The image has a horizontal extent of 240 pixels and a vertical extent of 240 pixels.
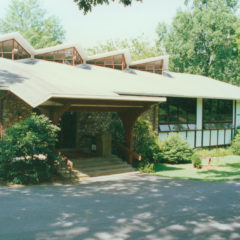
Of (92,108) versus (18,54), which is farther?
(18,54)

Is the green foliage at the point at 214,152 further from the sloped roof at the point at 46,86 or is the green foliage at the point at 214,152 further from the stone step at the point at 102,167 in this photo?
the sloped roof at the point at 46,86

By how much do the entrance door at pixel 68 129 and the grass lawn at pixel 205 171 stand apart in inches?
190

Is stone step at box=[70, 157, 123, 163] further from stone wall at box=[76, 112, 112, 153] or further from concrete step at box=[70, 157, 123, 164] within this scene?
stone wall at box=[76, 112, 112, 153]

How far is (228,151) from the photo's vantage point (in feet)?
68.1

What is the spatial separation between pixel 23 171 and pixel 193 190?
5.77 m

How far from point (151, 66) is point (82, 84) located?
10699 mm

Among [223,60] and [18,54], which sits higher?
[223,60]

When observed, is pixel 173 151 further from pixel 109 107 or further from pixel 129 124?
pixel 109 107

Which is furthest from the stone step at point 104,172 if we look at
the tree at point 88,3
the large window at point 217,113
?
the large window at point 217,113

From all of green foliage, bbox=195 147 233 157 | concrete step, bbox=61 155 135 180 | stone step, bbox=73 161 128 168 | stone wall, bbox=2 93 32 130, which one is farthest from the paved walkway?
green foliage, bbox=195 147 233 157

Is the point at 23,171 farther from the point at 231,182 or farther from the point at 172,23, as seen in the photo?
the point at 172,23

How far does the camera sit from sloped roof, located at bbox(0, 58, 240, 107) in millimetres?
10703

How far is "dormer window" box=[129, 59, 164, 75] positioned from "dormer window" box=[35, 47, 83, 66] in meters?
4.85

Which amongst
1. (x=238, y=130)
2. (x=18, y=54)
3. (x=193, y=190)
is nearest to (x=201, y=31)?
(x=238, y=130)
